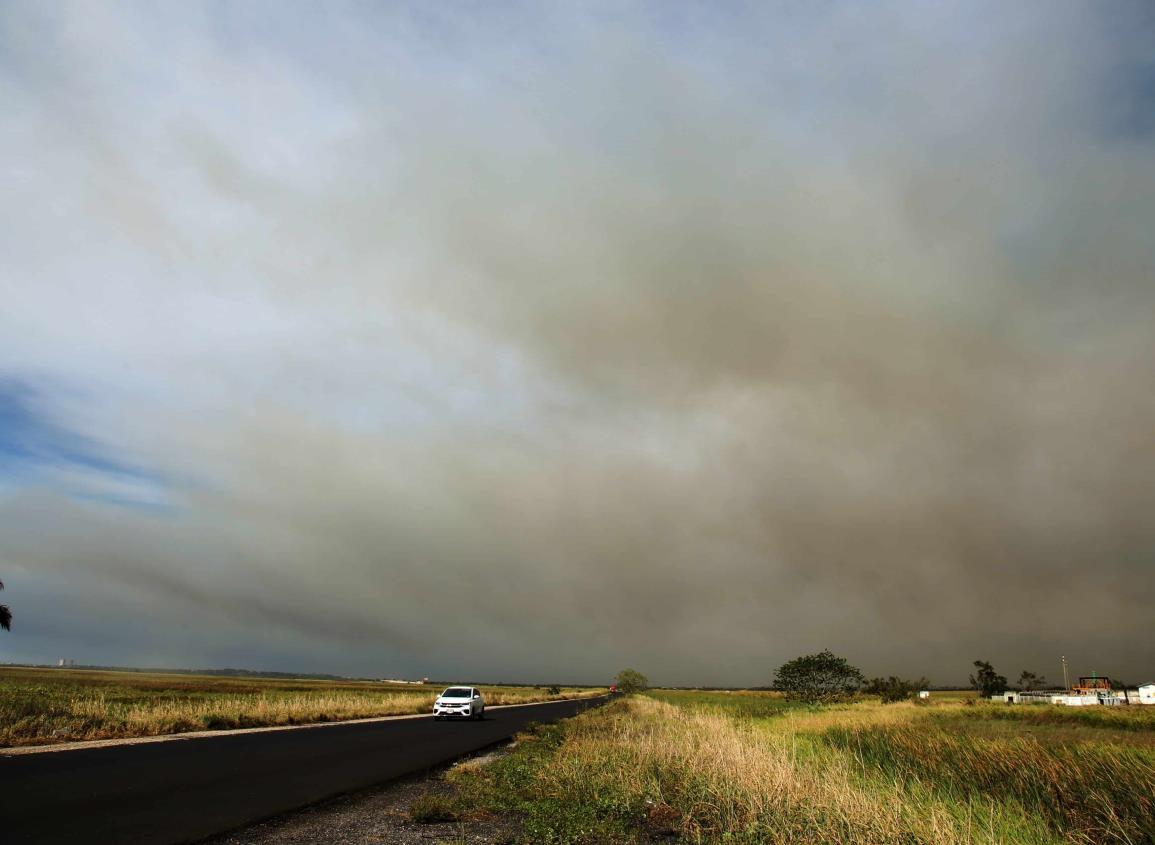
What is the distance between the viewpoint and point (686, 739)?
20.0 metres

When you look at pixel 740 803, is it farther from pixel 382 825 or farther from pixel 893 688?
pixel 893 688

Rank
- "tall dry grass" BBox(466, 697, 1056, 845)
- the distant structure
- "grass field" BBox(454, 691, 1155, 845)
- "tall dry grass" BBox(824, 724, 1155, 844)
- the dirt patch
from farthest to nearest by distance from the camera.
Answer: the distant structure → "tall dry grass" BBox(824, 724, 1155, 844) → "grass field" BBox(454, 691, 1155, 845) → "tall dry grass" BBox(466, 697, 1056, 845) → the dirt patch

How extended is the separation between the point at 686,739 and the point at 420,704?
3604 centimetres

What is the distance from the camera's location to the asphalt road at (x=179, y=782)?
30.2ft

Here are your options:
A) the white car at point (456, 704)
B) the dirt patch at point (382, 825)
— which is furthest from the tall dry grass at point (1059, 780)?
the white car at point (456, 704)

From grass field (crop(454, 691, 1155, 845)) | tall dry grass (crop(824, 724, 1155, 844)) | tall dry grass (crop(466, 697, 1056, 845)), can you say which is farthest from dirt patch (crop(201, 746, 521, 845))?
tall dry grass (crop(824, 724, 1155, 844))

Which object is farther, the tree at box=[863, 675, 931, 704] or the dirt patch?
the tree at box=[863, 675, 931, 704]

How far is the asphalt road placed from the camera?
30.2 feet

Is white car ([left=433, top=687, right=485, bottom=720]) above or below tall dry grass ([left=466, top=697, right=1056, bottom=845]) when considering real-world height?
below

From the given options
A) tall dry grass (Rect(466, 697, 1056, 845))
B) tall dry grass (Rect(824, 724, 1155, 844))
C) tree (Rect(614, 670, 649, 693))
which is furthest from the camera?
tree (Rect(614, 670, 649, 693))

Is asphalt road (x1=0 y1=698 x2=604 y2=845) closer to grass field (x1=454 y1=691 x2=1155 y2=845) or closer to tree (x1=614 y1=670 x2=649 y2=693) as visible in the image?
grass field (x1=454 y1=691 x2=1155 y2=845)

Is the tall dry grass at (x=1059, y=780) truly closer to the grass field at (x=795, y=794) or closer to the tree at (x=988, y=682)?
the grass field at (x=795, y=794)

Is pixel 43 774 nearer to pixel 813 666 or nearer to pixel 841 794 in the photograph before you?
pixel 841 794

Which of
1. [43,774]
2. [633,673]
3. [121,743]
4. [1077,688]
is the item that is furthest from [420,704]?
[1077,688]
